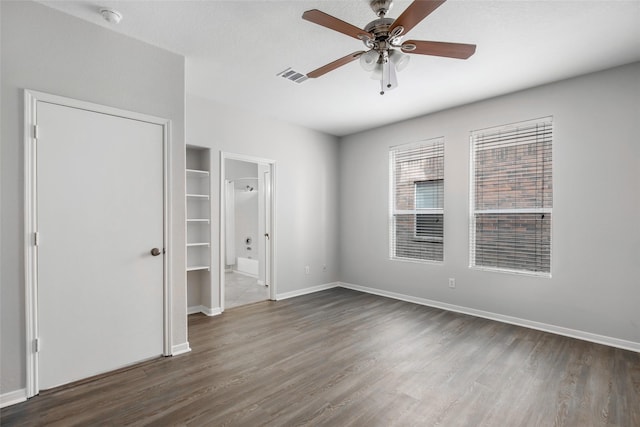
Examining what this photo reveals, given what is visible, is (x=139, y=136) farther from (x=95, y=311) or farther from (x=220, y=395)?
(x=220, y=395)

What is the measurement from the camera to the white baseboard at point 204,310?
4008 mm

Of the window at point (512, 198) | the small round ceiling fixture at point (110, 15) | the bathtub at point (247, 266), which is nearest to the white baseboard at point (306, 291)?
the bathtub at point (247, 266)

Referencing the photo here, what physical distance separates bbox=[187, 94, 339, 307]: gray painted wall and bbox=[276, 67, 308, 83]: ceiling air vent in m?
1.29

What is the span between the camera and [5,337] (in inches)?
81.4

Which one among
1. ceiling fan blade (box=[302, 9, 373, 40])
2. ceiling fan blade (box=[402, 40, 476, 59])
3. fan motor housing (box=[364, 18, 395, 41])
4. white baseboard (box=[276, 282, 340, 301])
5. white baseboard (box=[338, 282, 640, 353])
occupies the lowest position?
white baseboard (box=[276, 282, 340, 301])

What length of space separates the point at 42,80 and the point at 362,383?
337 centimetres

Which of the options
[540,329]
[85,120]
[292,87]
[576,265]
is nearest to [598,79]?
[576,265]

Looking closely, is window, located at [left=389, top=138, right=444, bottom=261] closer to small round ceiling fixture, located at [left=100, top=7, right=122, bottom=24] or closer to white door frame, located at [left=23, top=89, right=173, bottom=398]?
small round ceiling fixture, located at [left=100, top=7, right=122, bottom=24]

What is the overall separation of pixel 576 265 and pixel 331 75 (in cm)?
338

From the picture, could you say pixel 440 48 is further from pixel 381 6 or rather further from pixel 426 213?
pixel 426 213

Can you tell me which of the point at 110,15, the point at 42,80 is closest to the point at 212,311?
the point at 42,80

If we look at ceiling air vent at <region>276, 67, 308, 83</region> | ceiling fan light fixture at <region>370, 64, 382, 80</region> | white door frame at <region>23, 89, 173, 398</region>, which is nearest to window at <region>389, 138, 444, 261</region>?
ceiling air vent at <region>276, 67, 308, 83</region>

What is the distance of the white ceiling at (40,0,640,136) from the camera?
2.21 meters

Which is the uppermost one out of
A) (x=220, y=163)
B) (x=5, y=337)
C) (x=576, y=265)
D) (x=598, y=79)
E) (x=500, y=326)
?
(x=598, y=79)
